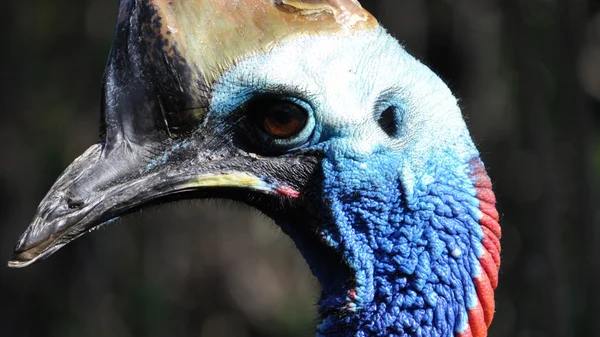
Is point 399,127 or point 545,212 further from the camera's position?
point 545,212

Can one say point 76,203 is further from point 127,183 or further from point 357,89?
point 357,89

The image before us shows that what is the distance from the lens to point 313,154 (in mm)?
2000

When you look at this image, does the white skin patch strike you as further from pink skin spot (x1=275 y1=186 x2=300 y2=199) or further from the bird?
pink skin spot (x1=275 y1=186 x2=300 y2=199)

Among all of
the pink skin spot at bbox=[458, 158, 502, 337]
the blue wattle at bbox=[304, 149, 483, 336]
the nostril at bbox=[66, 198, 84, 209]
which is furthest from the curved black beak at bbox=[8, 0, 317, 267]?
the pink skin spot at bbox=[458, 158, 502, 337]

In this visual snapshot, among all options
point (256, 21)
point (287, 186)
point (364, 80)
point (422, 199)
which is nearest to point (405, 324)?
point (422, 199)

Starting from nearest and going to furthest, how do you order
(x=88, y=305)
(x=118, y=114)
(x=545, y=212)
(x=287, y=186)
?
(x=118, y=114), (x=287, y=186), (x=545, y=212), (x=88, y=305)

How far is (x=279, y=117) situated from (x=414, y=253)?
44cm

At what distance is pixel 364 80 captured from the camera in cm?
197

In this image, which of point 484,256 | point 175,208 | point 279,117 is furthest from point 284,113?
point 175,208

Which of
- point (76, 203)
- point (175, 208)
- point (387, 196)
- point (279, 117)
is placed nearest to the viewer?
point (76, 203)

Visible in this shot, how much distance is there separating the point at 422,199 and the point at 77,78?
17.8ft

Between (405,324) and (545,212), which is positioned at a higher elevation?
(545,212)

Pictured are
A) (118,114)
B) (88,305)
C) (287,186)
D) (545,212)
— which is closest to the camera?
(118,114)

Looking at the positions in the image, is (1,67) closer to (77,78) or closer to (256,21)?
(77,78)
